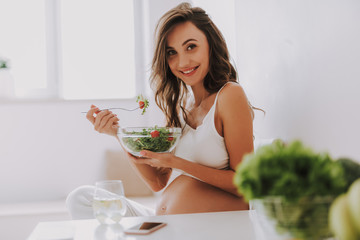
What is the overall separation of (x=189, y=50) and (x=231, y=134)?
1.45ft

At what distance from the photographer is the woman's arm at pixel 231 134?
1416 mm

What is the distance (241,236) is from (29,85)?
3283 millimetres

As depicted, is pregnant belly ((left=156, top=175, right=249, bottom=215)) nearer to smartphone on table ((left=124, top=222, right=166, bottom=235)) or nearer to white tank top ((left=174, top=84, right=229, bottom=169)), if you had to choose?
white tank top ((left=174, top=84, right=229, bottom=169))

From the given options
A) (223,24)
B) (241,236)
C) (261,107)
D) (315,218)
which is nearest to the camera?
(315,218)

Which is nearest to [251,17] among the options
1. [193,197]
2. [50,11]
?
[193,197]

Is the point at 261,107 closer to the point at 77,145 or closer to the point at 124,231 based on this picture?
the point at 124,231

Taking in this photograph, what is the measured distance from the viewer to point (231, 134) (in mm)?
1491

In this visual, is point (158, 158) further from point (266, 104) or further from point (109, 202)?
point (266, 104)

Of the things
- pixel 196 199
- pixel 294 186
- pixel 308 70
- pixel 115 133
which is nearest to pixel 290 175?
pixel 294 186

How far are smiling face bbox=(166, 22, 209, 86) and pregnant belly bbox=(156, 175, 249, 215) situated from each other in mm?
485

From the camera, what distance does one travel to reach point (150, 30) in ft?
11.3

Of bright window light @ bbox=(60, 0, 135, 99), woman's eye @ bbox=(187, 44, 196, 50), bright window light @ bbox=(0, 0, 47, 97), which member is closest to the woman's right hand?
woman's eye @ bbox=(187, 44, 196, 50)

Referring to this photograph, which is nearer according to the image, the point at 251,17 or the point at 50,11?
the point at 251,17

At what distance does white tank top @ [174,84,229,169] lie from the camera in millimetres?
1516
